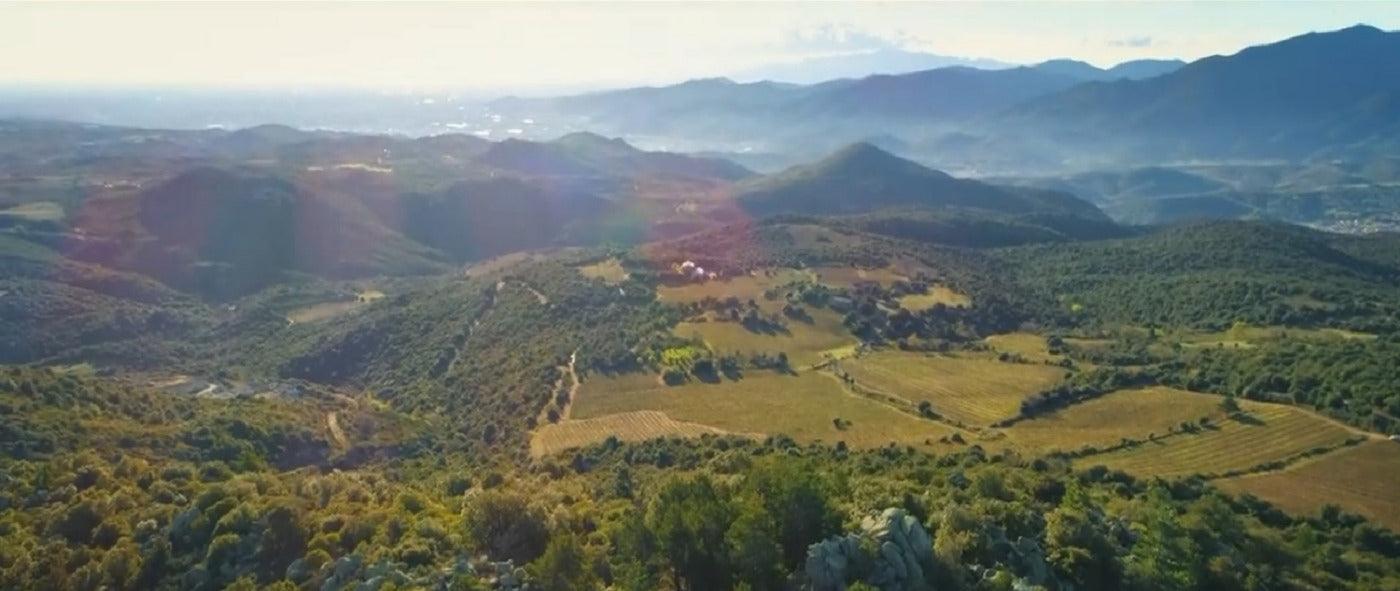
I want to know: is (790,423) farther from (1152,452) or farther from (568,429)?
(1152,452)

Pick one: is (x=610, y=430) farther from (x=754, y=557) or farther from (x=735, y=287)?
(x=735, y=287)

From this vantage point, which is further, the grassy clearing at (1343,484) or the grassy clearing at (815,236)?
the grassy clearing at (815,236)

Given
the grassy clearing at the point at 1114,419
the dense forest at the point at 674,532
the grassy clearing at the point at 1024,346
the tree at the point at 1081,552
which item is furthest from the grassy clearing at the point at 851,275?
the tree at the point at 1081,552

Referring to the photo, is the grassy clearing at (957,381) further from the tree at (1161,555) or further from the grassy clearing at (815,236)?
the grassy clearing at (815,236)

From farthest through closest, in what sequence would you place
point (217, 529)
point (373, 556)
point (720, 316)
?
point (720, 316), point (217, 529), point (373, 556)

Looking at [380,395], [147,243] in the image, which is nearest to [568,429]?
[380,395]

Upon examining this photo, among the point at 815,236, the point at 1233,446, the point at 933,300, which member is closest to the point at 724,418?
the point at 1233,446
